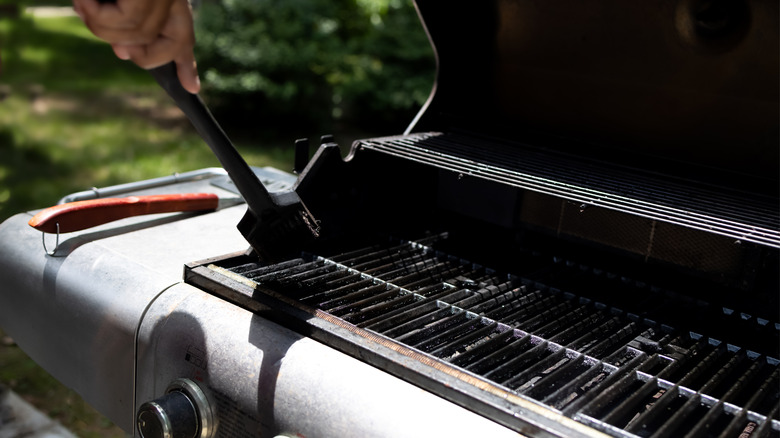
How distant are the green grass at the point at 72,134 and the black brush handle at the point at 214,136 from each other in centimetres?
178

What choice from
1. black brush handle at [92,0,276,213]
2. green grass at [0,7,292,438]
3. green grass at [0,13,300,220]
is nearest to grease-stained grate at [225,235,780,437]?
black brush handle at [92,0,276,213]

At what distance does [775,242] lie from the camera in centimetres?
114

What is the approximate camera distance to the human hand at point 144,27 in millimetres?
770

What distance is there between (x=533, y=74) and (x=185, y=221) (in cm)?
106

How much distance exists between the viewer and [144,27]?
0.80 m

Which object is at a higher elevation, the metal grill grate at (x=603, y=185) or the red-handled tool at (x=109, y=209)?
the metal grill grate at (x=603, y=185)

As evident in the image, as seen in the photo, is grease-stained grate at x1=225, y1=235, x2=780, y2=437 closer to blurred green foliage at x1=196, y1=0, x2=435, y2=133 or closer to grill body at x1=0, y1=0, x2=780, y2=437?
grill body at x1=0, y1=0, x2=780, y2=437

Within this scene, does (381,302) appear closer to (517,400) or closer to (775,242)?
(517,400)

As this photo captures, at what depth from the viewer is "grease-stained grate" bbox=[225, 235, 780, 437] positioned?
40.1 inches

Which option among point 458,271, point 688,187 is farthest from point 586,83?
point 458,271

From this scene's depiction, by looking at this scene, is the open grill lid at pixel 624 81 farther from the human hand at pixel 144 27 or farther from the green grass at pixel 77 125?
the green grass at pixel 77 125

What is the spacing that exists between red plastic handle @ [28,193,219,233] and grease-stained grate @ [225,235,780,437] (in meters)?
0.50

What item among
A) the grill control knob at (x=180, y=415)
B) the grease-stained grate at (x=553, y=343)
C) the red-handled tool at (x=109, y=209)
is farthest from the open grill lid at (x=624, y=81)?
the grill control knob at (x=180, y=415)

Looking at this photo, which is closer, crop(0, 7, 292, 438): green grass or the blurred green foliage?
crop(0, 7, 292, 438): green grass
